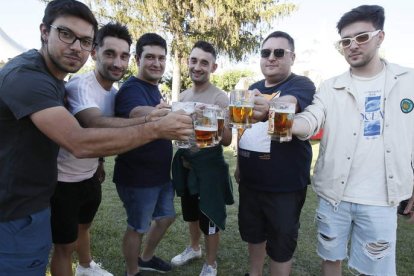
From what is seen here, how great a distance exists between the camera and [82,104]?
248cm

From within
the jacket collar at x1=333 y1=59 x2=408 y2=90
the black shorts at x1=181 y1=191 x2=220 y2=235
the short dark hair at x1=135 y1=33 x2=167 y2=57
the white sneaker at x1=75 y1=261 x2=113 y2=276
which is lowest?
the white sneaker at x1=75 y1=261 x2=113 y2=276

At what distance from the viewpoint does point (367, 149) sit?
2.50 m

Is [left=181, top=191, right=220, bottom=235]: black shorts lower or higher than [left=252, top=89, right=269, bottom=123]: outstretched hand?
lower

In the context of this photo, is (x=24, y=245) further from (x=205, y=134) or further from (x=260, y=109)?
(x=260, y=109)

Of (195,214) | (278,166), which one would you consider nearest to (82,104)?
(278,166)

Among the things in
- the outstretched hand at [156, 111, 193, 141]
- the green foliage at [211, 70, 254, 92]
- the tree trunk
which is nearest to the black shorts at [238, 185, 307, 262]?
the outstretched hand at [156, 111, 193, 141]

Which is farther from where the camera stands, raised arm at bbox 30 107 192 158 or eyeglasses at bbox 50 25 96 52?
eyeglasses at bbox 50 25 96 52

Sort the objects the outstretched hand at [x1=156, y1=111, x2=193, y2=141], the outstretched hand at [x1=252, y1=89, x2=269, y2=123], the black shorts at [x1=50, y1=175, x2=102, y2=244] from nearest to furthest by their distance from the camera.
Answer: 1. the outstretched hand at [x1=156, y1=111, x2=193, y2=141]
2. the outstretched hand at [x1=252, y1=89, x2=269, y2=123]
3. the black shorts at [x1=50, y1=175, x2=102, y2=244]

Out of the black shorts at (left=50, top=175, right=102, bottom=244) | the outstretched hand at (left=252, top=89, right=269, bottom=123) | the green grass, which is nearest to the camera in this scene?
the outstretched hand at (left=252, top=89, right=269, bottom=123)

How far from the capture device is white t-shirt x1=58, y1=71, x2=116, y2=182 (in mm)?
2521

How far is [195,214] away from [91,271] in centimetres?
131

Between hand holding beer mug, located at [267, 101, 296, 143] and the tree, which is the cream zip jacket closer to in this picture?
hand holding beer mug, located at [267, 101, 296, 143]

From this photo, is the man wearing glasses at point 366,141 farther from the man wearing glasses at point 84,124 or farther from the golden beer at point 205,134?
the man wearing glasses at point 84,124

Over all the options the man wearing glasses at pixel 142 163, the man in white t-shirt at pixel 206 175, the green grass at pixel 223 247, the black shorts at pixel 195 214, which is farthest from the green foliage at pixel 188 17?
the black shorts at pixel 195 214
